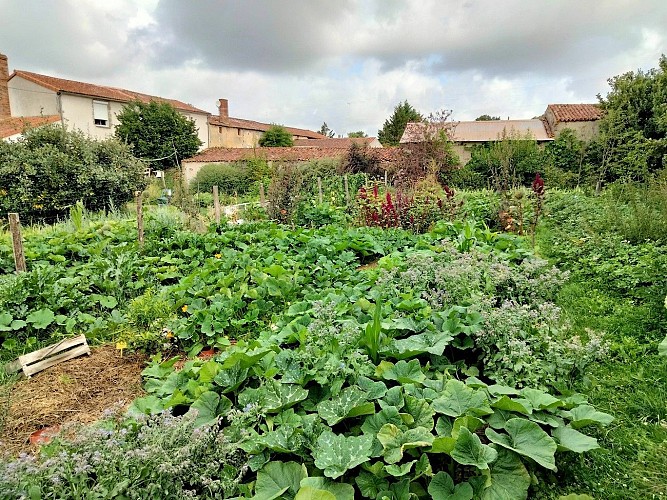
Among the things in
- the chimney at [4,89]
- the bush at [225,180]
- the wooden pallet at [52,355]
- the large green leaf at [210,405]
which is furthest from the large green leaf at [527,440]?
the chimney at [4,89]

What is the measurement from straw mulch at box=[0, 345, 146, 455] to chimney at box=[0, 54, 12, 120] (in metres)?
23.9

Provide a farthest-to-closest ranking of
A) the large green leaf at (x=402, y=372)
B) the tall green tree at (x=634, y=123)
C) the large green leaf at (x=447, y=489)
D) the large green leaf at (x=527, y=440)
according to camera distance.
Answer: the tall green tree at (x=634, y=123), the large green leaf at (x=402, y=372), the large green leaf at (x=527, y=440), the large green leaf at (x=447, y=489)

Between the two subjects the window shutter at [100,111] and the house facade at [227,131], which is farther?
the house facade at [227,131]

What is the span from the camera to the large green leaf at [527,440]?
174 cm

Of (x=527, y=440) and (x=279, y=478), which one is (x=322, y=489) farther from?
(x=527, y=440)

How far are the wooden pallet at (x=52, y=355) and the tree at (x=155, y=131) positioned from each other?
22984 mm

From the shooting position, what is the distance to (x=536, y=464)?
189 cm

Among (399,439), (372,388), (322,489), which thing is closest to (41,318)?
(372,388)

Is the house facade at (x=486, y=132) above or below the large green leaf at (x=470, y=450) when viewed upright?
above

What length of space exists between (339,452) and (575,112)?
27645mm

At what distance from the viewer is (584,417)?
2.01 meters

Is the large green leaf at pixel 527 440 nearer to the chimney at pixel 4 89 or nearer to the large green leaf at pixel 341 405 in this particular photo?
the large green leaf at pixel 341 405

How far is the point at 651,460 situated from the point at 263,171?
2015 centimetres

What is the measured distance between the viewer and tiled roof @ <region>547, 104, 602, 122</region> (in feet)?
75.2
